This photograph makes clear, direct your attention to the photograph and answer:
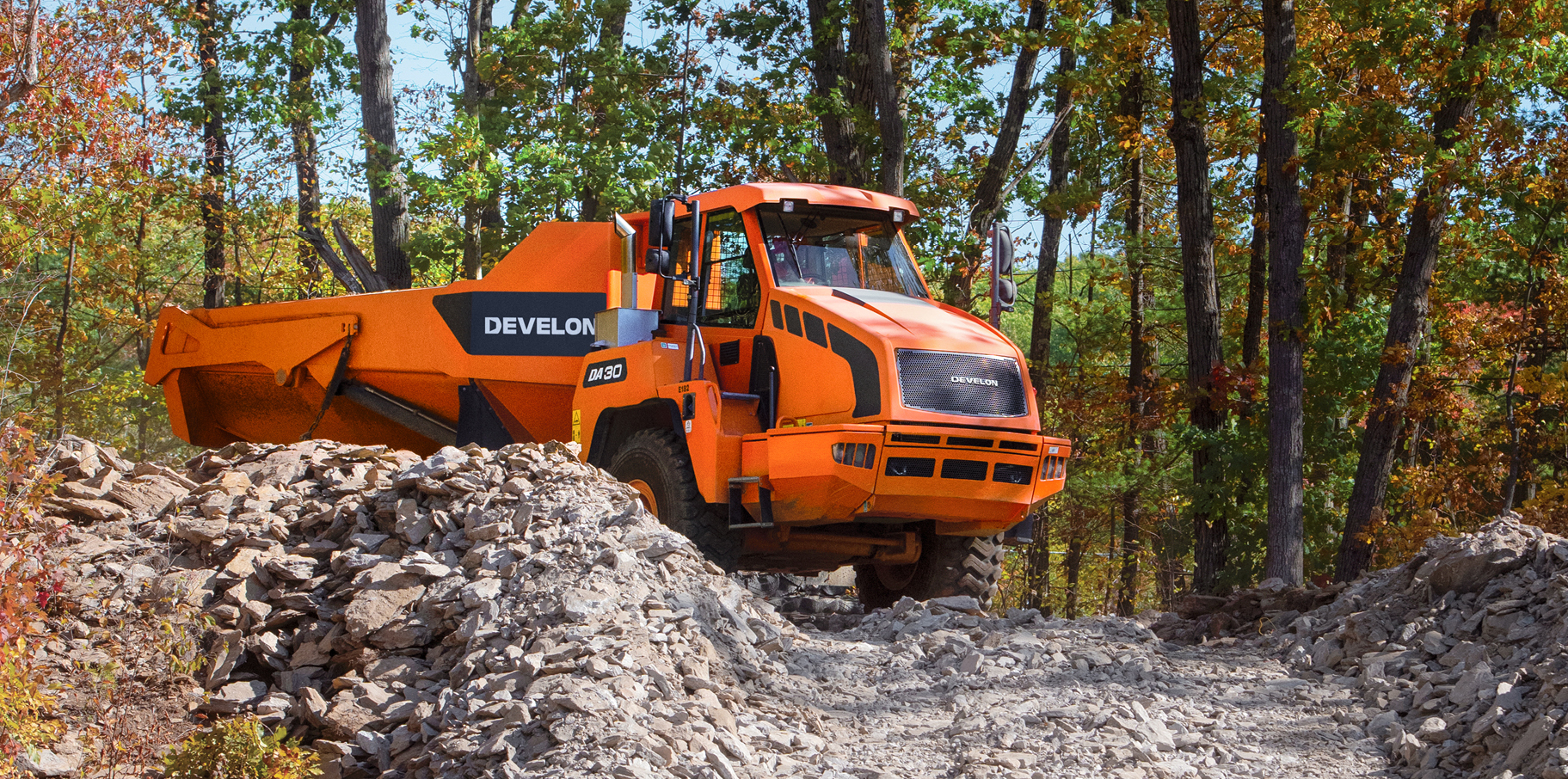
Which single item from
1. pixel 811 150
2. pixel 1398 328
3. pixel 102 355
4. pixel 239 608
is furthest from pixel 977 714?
pixel 102 355

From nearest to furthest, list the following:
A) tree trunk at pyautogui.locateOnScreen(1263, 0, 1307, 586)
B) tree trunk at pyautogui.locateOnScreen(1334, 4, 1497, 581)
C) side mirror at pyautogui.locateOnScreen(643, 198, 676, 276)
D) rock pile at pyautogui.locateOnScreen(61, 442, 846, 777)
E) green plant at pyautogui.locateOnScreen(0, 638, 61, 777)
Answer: green plant at pyautogui.locateOnScreen(0, 638, 61, 777)
rock pile at pyautogui.locateOnScreen(61, 442, 846, 777)
side mirror at pyautogui.locateOnScreen(643, 198, 676, 276)
tree trunk at pyautogui.locateOnScreen(1334, 4, 1497, 581)
tree trunk at pyautogui.locateOnScreen(1263, 0, 1307, 586)

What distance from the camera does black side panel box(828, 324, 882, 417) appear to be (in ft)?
23.1

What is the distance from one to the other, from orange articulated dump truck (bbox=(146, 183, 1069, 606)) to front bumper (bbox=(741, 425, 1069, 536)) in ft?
0.04

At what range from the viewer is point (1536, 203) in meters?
11.1

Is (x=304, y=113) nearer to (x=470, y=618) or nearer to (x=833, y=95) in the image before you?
(x=833, y=95)

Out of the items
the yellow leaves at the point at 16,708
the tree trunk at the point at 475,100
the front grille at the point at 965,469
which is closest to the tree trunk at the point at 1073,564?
the tree trunk at the point at 475,100

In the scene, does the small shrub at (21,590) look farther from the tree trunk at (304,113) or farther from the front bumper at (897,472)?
the tree trunk at (304,113)

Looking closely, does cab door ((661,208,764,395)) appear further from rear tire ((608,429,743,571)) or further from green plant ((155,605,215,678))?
green plant ((155,605,215,678))

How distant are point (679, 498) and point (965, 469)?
185cm

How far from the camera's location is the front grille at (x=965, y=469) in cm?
719

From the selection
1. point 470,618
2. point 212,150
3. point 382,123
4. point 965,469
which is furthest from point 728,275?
point 212,150

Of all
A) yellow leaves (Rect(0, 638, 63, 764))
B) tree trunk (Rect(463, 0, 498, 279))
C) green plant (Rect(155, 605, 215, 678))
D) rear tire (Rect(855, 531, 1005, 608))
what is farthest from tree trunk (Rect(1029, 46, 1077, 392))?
yellow leaves (Rect(0, 638, 63, 764))

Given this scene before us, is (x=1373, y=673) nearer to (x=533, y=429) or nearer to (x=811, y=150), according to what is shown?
(x=533, y=429)

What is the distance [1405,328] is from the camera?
1155 cm
